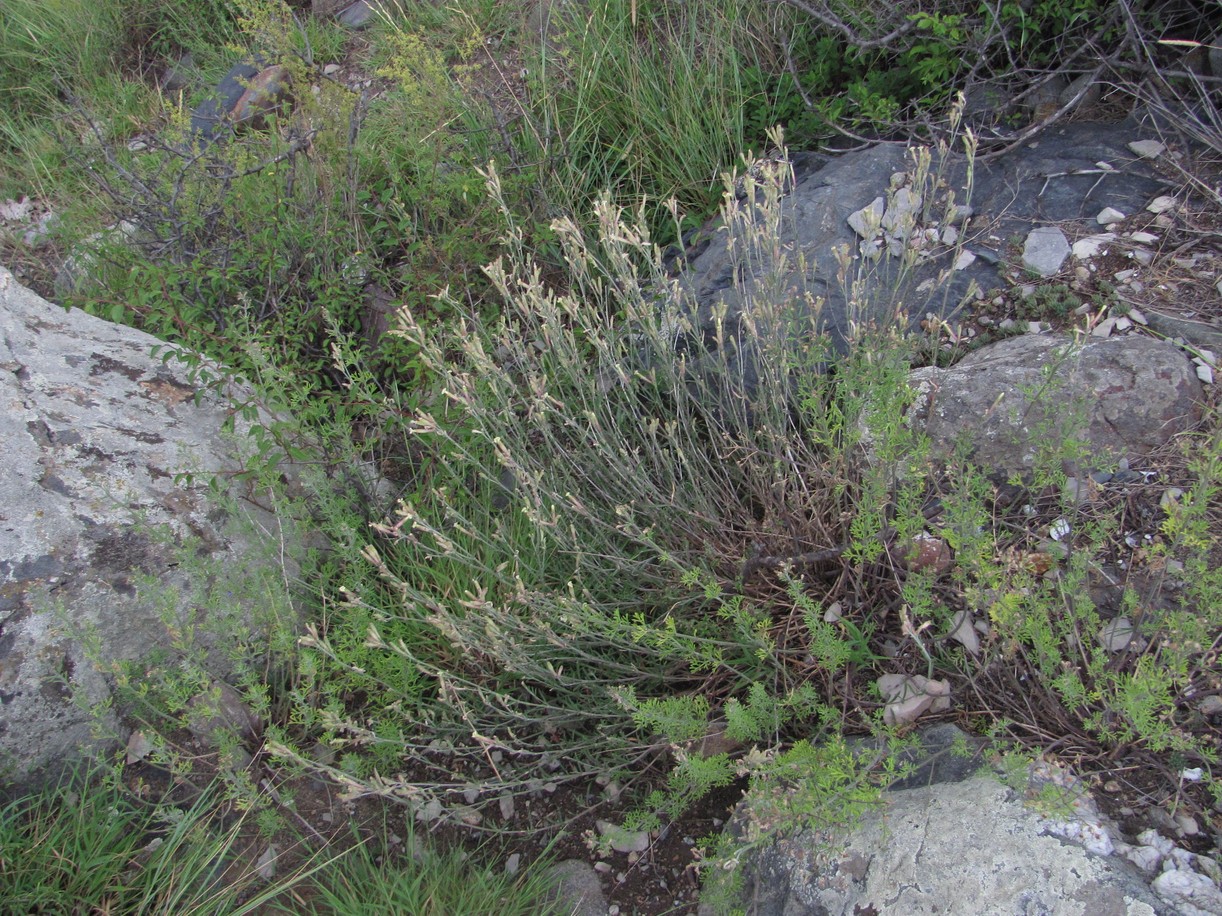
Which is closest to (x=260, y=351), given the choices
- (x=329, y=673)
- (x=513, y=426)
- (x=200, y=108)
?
(x=513, y=426)

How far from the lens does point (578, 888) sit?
228cm

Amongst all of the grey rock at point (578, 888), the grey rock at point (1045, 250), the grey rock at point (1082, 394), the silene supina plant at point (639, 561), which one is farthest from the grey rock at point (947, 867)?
the grey rock at point (1045, 250)

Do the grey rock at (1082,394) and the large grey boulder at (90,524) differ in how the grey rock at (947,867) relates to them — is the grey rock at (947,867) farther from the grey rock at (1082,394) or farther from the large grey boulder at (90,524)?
the large grey boulder at (90,524)

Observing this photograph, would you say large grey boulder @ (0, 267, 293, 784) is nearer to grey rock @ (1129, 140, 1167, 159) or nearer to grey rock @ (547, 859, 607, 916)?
grey rock @ (547, 859, 607, 916)

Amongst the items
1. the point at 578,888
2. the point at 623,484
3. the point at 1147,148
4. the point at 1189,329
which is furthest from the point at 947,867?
the point at 1147,148

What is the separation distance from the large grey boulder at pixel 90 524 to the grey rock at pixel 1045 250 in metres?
2.71

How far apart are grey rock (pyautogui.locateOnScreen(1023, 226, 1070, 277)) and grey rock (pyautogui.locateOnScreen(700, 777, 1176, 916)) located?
195 cm

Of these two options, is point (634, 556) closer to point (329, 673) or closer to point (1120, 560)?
point (329, 673)

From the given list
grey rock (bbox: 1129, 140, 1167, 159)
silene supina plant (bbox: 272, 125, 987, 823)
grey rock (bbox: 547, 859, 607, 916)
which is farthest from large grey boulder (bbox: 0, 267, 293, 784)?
grey rock (bbox: 1129, 140, 1167, 159)

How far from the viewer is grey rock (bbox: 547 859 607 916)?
2.23 metres

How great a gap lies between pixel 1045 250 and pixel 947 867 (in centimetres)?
225

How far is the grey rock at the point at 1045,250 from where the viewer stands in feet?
10.1

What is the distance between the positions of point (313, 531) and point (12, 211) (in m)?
4.40

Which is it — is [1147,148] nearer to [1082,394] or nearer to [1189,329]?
[1189,329]
